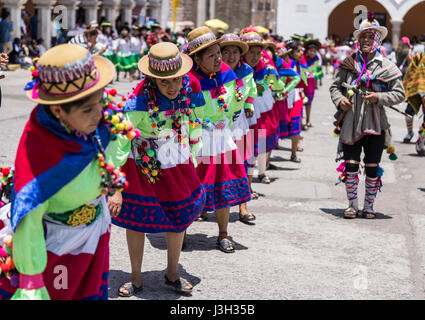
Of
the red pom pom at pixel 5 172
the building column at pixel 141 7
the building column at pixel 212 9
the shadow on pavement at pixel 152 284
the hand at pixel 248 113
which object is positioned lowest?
the shadow on pavement at pixel 152 284

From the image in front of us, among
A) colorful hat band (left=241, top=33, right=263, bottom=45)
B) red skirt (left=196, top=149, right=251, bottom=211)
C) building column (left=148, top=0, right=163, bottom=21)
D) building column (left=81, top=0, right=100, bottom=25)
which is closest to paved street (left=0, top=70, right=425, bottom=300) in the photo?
red skirt (left=196, top=149, right=251, bottom=211)

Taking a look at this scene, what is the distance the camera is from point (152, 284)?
546 centimetres

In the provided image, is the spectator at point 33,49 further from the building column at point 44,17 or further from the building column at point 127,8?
the building column at point 127,8

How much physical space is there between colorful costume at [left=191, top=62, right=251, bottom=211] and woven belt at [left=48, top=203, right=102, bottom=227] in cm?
277

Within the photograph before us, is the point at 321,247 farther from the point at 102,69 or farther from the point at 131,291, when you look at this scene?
the point at 102,69

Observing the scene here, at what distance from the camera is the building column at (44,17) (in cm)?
2755

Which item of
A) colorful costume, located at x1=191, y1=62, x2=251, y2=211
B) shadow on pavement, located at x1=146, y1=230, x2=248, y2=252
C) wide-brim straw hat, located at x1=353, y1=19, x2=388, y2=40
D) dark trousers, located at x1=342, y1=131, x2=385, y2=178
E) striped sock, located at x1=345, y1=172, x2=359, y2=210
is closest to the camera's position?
colorful costume, located at x1=191, y1=62, x2=251, y2=211

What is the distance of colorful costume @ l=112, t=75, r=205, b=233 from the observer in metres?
5.07

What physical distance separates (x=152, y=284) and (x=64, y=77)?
2632 millimetres

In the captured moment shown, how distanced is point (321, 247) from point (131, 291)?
2192 mm

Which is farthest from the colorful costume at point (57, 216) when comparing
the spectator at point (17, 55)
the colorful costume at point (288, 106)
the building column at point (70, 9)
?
the building column at point (70, 9)

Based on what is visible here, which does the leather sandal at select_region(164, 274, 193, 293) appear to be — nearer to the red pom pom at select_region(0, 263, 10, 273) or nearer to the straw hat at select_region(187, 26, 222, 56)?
the straw hat at select_region(187, 26, 222, 56)

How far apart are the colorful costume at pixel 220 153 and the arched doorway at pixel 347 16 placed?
37197 millimetres

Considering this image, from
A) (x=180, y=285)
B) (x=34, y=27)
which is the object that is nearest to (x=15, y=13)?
(x=34, y=27)
